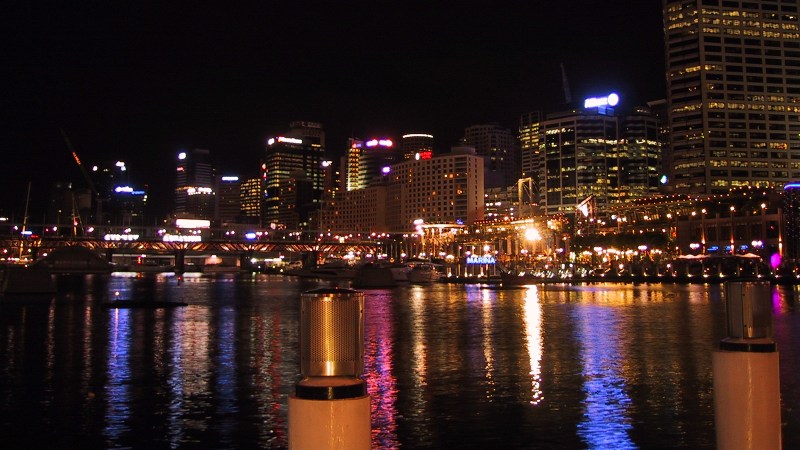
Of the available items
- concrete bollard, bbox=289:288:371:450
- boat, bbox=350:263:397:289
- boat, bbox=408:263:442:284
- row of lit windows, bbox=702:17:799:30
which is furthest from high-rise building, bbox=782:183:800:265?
concrete bollard, bbox=289:288:371:450

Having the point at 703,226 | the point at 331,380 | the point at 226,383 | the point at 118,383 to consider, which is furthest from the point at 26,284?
the point at 703,226

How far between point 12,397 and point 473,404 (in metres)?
7.90

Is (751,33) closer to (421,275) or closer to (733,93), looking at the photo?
(733,93)

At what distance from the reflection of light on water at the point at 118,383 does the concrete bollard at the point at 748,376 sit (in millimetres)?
7607

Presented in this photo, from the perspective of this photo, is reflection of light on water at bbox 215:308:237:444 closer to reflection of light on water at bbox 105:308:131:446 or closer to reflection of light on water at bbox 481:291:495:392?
reflection of light on water at bbox 105:308:131:446

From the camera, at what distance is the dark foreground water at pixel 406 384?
9617 millimetres

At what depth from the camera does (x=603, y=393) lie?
1251 centimetres

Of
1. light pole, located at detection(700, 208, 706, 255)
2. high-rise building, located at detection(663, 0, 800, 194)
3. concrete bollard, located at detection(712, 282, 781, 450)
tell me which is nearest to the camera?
concrete bollard, located at detection(712, 282, 781, 450)

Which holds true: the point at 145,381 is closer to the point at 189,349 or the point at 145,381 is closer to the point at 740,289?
the point at 189,349

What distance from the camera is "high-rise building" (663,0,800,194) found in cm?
15738

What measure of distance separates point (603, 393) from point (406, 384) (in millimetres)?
3589

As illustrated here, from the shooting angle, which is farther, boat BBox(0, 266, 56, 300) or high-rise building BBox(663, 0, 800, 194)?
high-rise building BBox(663, 0, 800, 194)

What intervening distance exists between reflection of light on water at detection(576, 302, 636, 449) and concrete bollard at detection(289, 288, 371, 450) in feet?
20.8

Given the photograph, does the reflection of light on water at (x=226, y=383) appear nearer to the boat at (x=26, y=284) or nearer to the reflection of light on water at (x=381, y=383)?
the reflection of light on water at (x=381, y=383)
